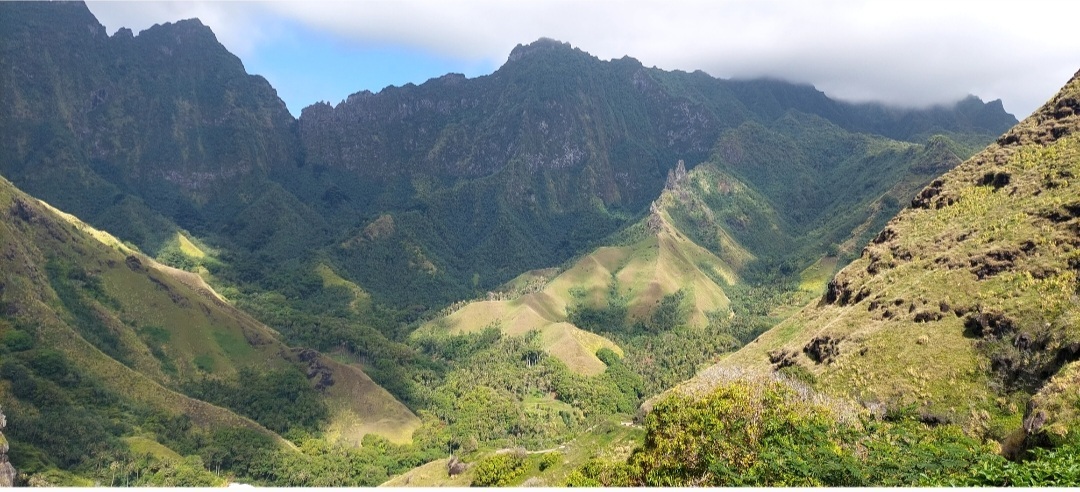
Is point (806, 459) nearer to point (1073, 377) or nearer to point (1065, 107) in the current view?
point (1073, 377)

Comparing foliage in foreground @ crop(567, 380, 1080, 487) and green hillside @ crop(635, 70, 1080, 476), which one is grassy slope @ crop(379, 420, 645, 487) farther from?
foliage in foreground @ crop(567, 380, 1080, 487)

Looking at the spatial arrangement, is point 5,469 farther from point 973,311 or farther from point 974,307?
point 974,307

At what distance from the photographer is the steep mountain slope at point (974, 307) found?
3802 inches

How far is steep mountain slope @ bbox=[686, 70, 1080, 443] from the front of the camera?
96562 mm

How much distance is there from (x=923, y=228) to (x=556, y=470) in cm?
10321

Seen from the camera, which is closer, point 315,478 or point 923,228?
point 923,228

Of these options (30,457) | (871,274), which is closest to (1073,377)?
(871,274)

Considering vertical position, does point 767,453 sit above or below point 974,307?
above

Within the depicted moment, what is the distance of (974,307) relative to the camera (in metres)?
116

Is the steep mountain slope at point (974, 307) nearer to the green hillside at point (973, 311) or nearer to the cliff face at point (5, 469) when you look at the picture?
the green hillside at point (973, 311)

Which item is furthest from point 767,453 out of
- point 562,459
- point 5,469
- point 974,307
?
point 5,469

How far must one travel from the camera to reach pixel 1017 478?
3503cm

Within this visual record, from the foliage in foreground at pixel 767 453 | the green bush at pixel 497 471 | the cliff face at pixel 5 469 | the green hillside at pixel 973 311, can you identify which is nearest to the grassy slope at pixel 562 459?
the green bush at pixel 497 471

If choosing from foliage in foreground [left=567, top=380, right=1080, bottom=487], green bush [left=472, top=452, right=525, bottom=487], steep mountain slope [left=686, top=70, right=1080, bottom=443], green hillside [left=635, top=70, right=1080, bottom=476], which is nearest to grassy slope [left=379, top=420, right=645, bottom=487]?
green bush [left=472, top=452, right=525, bottom=487]
